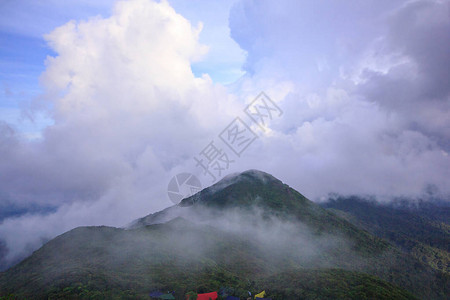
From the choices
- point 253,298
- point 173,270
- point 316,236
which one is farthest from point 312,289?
point 316,236

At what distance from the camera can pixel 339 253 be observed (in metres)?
139

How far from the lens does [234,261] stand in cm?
10575

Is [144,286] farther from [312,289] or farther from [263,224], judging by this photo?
[263,224]

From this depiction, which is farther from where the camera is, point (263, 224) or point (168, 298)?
point (263, 224)

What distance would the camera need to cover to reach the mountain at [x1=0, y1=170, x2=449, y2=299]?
220 feet

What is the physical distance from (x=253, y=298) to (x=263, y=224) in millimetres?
108431

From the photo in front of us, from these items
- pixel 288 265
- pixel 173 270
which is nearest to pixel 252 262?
pixel 288 265

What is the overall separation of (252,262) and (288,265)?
21.3 meters

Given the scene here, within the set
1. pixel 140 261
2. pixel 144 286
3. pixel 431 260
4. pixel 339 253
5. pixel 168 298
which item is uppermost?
pixel 140 261

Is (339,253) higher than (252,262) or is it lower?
lower

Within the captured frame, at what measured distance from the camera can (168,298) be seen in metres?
61.0

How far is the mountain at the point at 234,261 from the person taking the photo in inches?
2640

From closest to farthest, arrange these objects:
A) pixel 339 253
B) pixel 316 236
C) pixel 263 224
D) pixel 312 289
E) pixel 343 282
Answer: pixel 312 289 < pixel 343 282 < pixel 339 253 < pixel 316 236 < pixel 263 224

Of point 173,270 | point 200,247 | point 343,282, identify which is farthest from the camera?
point 200,247
